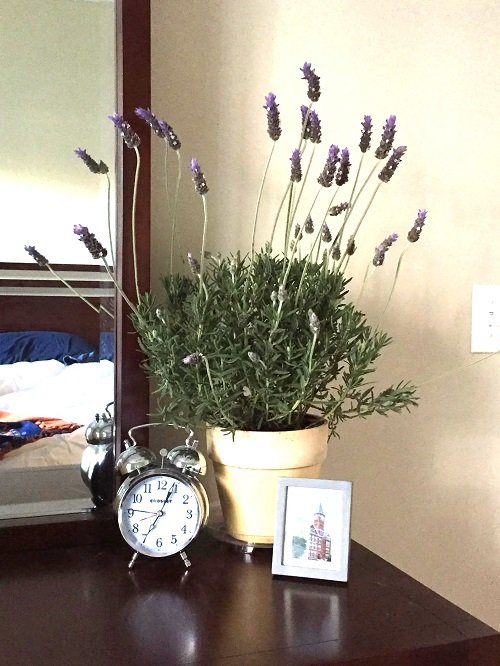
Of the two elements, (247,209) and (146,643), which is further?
(247,209)

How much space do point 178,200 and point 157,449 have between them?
13.9 inches

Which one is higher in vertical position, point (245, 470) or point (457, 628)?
point (245, 470)

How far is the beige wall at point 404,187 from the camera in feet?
3.37

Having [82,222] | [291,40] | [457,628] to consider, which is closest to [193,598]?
[457,628]

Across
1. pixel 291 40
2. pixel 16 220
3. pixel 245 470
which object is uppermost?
pixel 291 40

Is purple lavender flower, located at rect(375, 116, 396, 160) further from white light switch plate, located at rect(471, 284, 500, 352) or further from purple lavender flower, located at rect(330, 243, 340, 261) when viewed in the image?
white light switch plate, located at rect(471, 284, 500, 352)

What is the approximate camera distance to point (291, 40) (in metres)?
1.06

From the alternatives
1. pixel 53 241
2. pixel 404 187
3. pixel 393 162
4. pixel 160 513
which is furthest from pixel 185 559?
pixel 404 187

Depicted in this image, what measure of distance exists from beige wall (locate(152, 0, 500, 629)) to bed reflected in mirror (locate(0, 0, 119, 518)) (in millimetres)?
114

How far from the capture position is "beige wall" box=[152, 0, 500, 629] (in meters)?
1.03

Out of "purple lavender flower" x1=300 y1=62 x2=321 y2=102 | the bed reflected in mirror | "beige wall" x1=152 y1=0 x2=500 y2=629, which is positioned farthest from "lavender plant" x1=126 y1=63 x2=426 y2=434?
"beige wall" x1=152 y1=0 x2=500 y2=629

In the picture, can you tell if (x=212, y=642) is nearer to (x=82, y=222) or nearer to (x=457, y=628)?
(x=457, y=628)

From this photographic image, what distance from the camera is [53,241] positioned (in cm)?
89

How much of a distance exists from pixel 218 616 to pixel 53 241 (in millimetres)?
488
